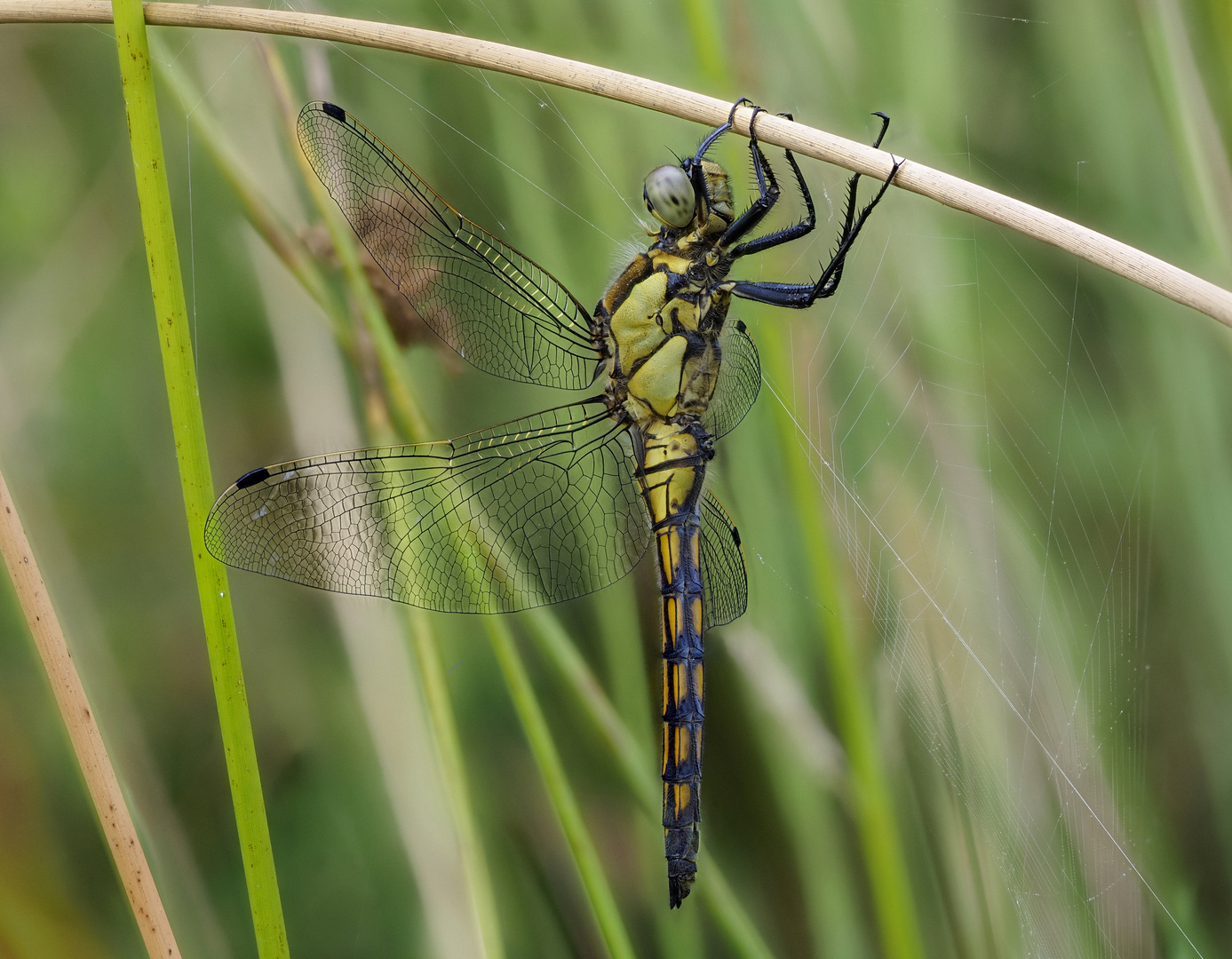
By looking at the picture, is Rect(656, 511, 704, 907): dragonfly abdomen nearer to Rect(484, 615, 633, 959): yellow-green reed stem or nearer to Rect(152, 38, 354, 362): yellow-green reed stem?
Rect(484, 615, 633, 959): yellow-green reed stem

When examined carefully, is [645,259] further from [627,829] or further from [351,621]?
[627,829]

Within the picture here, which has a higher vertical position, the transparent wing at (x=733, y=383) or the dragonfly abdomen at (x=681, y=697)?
the transparent wing at (x=733, y=383)

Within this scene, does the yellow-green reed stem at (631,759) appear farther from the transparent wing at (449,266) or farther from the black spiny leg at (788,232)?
the black spiny leg at (788,232)

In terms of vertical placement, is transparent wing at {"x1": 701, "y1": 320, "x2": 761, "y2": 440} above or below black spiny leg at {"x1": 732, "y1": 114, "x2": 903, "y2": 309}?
below

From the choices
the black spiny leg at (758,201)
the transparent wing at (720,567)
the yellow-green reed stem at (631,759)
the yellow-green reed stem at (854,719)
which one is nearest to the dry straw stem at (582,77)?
the black spiny leg at (758,201)

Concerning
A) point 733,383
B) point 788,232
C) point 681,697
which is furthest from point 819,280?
point 681,697

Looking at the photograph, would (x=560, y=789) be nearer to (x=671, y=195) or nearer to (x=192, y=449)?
(x=192, y=449)

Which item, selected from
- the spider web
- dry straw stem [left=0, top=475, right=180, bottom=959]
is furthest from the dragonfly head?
dry straw stem [left=0, top=475, right=180, bottom=959]
